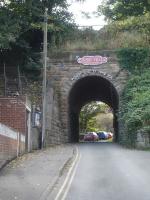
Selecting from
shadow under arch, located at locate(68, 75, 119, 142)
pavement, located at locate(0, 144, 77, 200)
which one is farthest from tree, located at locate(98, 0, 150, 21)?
pavement, located at locate(0, 144, 77, 200)

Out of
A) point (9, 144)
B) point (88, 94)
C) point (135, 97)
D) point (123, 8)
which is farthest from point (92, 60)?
point (9, 144)

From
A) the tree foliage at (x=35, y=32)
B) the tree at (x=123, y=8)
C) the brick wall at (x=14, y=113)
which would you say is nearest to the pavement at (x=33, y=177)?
the brick wall at (x=14, y=113)

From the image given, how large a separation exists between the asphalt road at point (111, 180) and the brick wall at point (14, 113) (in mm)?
4152

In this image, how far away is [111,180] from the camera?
1611 cm

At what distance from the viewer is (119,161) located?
73.4 ft

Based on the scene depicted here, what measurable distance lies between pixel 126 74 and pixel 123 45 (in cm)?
253

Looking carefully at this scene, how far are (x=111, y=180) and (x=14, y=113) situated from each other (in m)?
A: 10.2

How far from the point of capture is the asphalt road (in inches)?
525

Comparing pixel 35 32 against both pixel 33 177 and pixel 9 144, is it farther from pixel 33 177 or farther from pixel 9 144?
pixel 33 177

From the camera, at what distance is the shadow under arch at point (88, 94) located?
4327cm

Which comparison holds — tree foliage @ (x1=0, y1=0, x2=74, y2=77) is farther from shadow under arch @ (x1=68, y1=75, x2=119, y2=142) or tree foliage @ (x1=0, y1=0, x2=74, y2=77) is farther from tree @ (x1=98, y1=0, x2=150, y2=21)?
tree @ (x1=98, y1=0, x2=150, y2=21)

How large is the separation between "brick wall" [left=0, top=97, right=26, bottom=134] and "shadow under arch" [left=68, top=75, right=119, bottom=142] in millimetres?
15897

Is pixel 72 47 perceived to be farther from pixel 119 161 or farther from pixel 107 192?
pixel 107 192

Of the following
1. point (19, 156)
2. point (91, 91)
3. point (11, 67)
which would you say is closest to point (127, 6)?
point (91, 91)
